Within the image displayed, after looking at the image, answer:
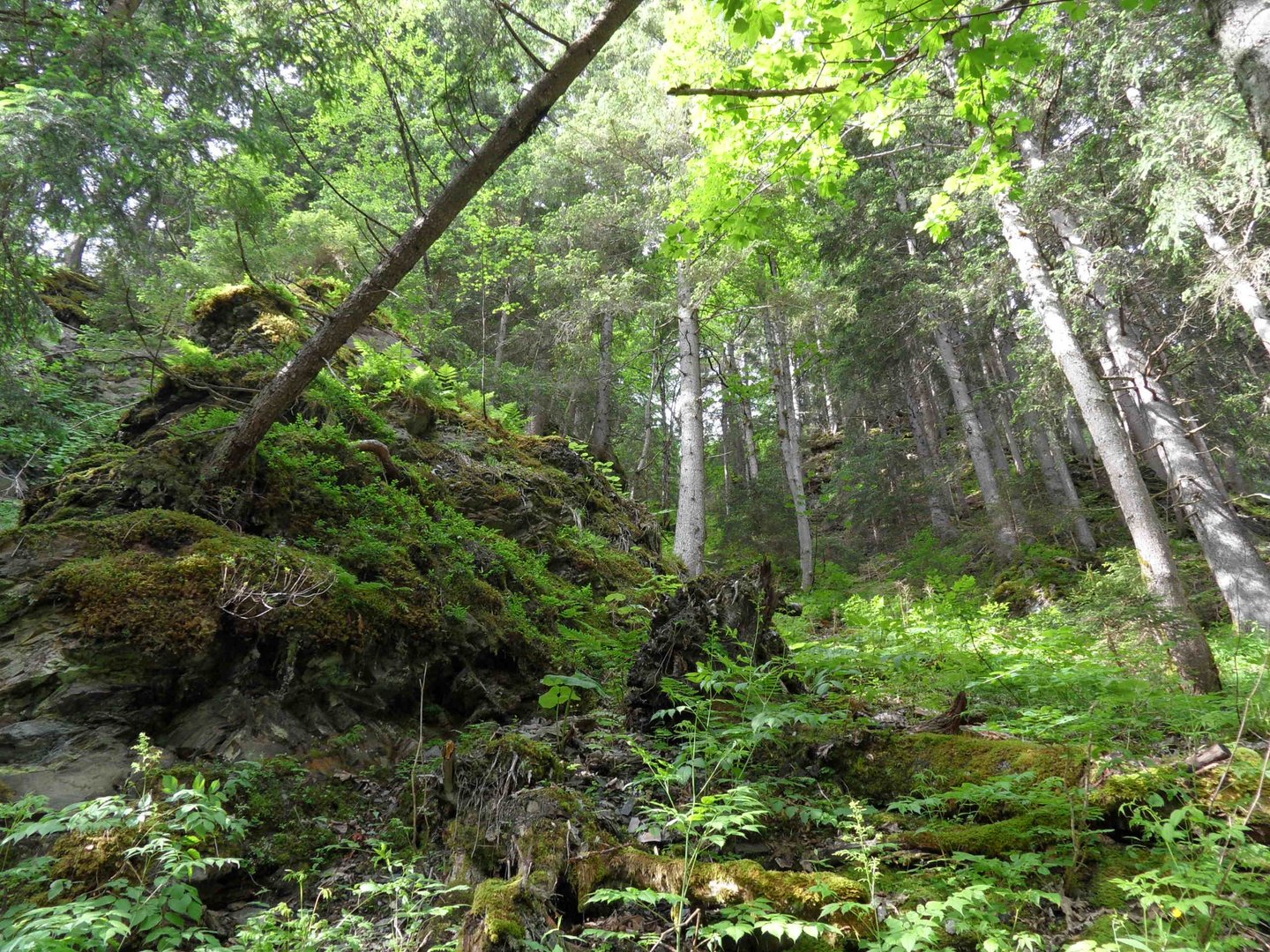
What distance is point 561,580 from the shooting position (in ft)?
24.1

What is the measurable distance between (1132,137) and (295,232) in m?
14.1

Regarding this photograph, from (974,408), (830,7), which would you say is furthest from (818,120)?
(974,408)

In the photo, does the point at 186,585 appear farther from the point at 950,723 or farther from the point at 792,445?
the point at 792,445

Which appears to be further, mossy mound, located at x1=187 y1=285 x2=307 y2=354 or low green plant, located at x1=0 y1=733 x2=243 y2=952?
mossy mound, located at x1=187 y1=285 x2=307 y2=354

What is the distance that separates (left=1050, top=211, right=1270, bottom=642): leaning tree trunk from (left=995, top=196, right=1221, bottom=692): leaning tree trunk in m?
2.03

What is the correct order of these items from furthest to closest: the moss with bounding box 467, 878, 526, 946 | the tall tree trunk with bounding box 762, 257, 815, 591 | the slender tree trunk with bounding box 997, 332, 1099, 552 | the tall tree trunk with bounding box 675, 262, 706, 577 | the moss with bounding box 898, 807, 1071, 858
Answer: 1. the tall tree trunk with bounding box 762, 257, 815, 591
2. the slender tree trunk with bounding box 997, 332, 1099, 552
3. the tall tree trunk with bounding box 675, 262, 706, 577
4. the moss with bounding box 898, 807, 1071, 858
5. the moss with bounding box 467, 878, 526, 946

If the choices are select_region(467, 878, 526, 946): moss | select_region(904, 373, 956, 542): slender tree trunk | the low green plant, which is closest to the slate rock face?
the low green plant

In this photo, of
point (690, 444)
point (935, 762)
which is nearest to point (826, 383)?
point (690, 444)

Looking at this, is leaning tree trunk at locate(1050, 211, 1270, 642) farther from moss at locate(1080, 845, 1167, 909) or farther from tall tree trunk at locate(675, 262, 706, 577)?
moss at locate(1080, 845, 1167, 909)

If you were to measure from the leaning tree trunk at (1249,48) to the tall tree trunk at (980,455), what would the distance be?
1340cm

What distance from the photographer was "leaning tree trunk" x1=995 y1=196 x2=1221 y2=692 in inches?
215

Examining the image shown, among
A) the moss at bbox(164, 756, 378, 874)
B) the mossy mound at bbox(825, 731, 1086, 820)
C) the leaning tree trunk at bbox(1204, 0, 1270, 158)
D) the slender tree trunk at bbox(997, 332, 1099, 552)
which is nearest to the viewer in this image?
the leaning tree trunk at bbox(1204, 0, 1270, 158)

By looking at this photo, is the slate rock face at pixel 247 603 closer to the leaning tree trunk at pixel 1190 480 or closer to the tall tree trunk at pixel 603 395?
the leaning tree trunk at pixel 1190 480

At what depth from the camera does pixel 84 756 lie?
3.14m
